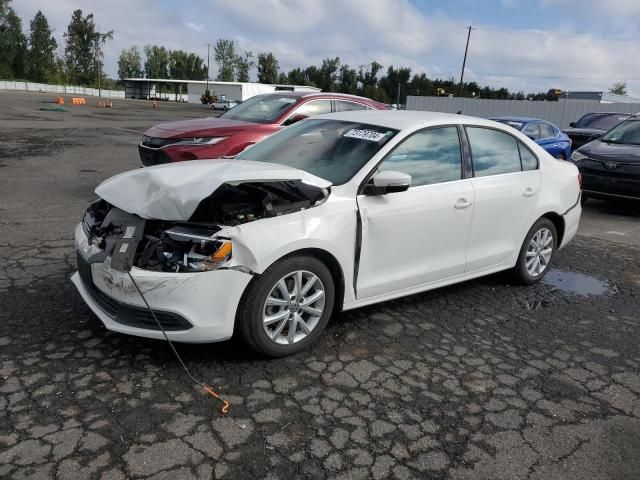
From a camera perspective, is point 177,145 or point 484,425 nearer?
point 484,425

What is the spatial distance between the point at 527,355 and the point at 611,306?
163cm

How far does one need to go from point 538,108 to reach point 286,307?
112ft

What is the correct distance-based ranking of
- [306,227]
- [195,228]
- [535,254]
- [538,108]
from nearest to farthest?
[195,228] → [306,227] → [535,254] → [538,108]

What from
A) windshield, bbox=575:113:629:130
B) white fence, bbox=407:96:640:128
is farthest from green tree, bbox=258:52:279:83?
windshield, bbox=575:113:629:130

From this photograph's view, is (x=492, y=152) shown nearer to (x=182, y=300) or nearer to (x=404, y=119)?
(x=404, y=119)

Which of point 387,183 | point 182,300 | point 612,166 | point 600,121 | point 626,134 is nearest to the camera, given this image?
point 182,300

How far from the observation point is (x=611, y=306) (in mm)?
4953

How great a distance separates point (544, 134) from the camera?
13.5m

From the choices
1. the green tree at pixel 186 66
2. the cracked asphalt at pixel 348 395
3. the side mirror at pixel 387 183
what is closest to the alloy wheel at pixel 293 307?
the cracked asphalt at pixel 348 395

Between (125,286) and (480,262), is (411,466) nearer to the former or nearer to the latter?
(125,286)

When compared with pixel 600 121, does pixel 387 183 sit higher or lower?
lower

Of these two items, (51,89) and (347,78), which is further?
(347,78)

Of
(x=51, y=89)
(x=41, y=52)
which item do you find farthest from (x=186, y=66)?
(x=51, y=89)

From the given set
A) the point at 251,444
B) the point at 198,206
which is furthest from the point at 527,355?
the point at 198,206
